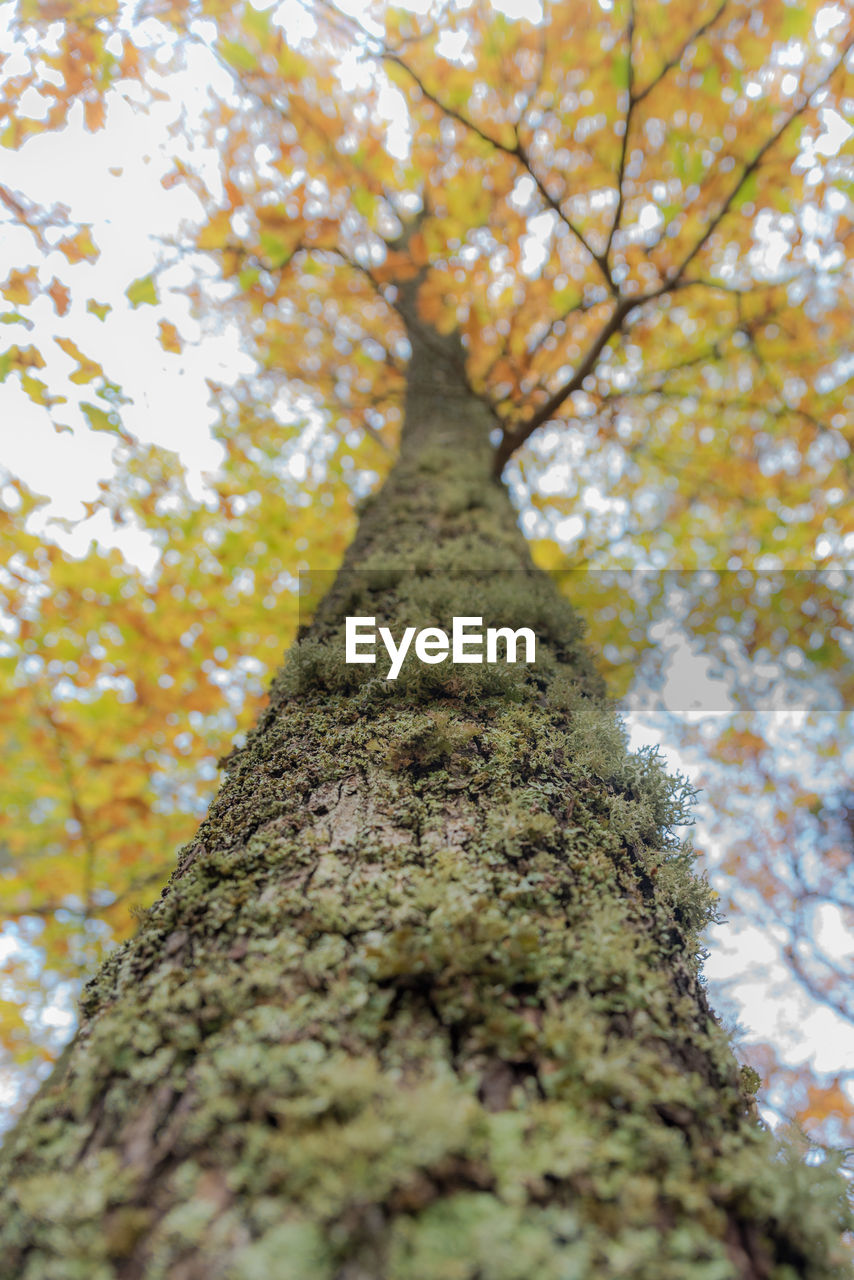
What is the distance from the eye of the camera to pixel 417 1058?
111 centimetres

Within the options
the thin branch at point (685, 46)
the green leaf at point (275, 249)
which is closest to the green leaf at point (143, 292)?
the green leaf at point (275, 249)

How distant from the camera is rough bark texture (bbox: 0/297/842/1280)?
87cm

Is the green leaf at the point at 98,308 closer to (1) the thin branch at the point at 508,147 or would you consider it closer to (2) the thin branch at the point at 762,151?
(1) the thin branch at the point at 508,147

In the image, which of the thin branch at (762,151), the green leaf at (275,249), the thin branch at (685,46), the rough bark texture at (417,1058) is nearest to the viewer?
the rough bark texture at (417,1058)

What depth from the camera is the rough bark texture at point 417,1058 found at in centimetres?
87

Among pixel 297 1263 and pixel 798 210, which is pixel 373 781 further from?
pixel 798 210

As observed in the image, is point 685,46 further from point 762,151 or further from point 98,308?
point 98,308

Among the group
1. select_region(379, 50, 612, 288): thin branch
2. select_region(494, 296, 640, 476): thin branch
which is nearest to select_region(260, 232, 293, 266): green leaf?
select_region(379, 50, 612, 288): thin branch

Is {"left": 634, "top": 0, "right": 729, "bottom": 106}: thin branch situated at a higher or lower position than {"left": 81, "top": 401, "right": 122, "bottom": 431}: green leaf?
higher

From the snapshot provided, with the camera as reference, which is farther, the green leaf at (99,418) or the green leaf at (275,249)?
the green leaf at (275,249)

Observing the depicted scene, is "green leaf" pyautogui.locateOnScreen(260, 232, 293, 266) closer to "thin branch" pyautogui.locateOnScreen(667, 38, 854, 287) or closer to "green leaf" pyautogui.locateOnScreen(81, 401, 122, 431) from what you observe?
"green leaf" pyautogui.locateOnScreen(81, 401, 122, 431)

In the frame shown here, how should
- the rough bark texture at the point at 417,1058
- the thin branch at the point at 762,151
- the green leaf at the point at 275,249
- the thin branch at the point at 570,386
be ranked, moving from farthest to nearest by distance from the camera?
1. the green leaf at the point at 275,249
2. the thin branch at the point at 570,386
3. the thin branch at the point at 762,151
4. the rough bark texture at the point at 417,1058

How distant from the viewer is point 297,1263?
81 cm

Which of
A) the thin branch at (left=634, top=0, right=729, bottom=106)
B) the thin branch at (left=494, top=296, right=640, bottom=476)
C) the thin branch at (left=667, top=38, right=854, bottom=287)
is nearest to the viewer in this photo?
the thin branch at (left=634, top=0, right=729, bottom=106)
